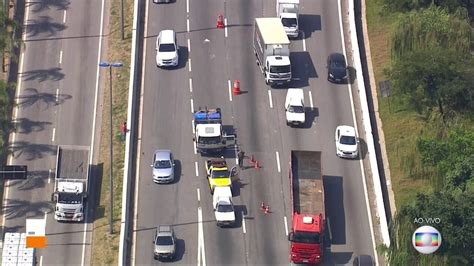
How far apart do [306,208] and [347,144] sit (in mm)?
11152

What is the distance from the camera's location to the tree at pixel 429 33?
123062 mm

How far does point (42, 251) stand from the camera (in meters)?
110

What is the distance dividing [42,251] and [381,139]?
30.9m

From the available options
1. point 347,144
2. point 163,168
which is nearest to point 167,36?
Result: point 163,168

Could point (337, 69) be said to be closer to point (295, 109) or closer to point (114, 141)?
point (295, 109)

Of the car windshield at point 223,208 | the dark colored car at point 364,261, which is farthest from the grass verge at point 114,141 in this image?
the dark colored car at point 364,261

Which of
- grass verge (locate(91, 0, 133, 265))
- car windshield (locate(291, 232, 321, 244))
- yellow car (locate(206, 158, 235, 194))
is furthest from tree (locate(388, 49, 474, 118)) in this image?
grass verge (locate(91, 0, 133, 265))

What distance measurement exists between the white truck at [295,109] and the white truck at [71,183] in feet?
59.1

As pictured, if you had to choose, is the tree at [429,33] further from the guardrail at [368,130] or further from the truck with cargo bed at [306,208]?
the truck with cargo bed at [306,208]

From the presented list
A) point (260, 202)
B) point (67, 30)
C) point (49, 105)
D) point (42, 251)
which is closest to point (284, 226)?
point (260, 202)

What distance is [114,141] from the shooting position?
395 ft

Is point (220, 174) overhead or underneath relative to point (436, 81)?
underneath

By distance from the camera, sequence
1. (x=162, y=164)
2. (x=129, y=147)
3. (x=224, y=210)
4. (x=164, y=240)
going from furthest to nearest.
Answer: (x=129, y=147)
(x=162, y=164)
(x=224, y=210)
(x=164, y=240)

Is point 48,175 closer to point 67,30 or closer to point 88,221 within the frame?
point 88,221
